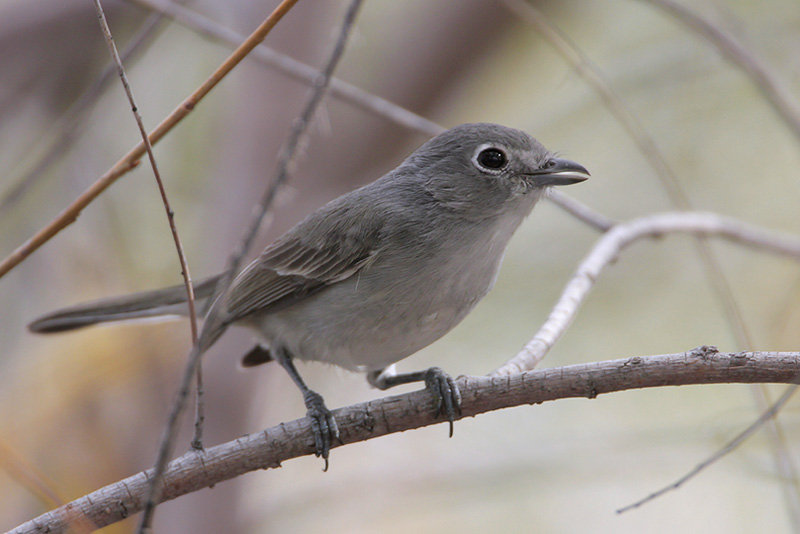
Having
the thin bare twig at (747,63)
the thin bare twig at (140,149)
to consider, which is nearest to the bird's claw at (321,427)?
the thin bare twig at (140,149)

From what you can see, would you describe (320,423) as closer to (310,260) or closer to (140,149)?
(310,260)

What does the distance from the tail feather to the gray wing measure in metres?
0.30

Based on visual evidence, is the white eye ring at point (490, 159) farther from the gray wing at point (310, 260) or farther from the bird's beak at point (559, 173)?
the gray wing at point (310, 260)

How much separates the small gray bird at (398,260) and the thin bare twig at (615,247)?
0.37 metres

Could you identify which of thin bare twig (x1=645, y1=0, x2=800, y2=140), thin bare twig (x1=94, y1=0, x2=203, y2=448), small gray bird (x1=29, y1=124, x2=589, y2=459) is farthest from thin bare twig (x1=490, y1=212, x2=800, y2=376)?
thin bare twig (x1=94, y1=0, x2=203, y2=448)

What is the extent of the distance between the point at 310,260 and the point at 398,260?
0.55 metres

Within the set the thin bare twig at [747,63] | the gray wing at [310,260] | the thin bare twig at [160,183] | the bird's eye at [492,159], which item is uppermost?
the thin bare twig at [747,63]

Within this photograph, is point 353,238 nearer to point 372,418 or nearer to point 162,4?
point 372,418

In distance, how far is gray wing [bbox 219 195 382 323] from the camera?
134 inches

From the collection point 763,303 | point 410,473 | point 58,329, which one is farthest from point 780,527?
point 58,329

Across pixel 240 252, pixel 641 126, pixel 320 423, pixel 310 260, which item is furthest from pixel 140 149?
pixel 641 126

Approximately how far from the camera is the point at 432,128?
14.4ft

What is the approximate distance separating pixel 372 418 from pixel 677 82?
4.69 metres

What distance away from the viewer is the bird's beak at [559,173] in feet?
10.5
